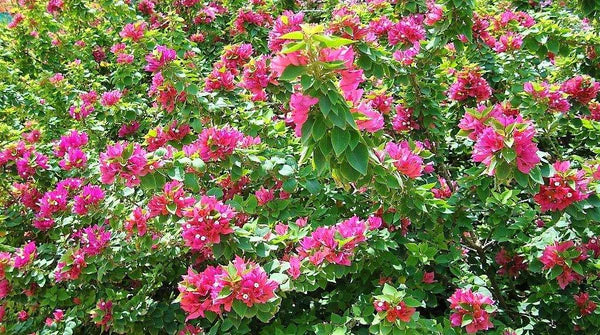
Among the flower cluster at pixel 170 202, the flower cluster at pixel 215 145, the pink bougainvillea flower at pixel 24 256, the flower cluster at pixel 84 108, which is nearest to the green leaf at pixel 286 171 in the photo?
the flower cluster at pixel 215 145

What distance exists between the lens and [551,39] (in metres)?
2.25

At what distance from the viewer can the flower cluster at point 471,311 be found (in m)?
Answer: 1.54

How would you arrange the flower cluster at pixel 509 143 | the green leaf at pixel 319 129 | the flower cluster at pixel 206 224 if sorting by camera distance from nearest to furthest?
the green leaf at pixel 319 129 → the flower cluster at pixel 509 143 → the flower cluster at pixel 206 224

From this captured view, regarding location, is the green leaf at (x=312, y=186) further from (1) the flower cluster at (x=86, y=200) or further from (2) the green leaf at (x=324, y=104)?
(1) the flower cluster at (x=86, y=200)

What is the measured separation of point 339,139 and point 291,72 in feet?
0.67

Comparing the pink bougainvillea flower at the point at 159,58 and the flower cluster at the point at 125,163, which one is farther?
the pink bougainvillea flower at the point at 159,58

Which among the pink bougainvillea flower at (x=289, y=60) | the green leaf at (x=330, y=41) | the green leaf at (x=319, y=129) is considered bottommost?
the green leaf at (x=319, y=129)

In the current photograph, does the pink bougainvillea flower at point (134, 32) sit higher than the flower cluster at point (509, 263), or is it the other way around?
the pink bougainvillea flower at point (134, 32)

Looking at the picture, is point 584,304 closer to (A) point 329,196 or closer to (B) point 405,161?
(B) point 405,161

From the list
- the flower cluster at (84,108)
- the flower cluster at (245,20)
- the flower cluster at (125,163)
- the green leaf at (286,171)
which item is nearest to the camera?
the flower cluster at (125,163)

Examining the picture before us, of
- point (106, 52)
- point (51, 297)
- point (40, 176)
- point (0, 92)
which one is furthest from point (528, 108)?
point (106, 52)

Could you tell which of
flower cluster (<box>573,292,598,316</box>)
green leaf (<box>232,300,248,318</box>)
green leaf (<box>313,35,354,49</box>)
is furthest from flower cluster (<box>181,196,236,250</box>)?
flower cluster (<box>573,292,598,316</box>)

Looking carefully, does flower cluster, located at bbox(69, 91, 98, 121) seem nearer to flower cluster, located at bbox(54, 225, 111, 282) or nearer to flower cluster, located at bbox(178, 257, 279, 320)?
flower cluster, located at bbox(54, 225, 111, 282)

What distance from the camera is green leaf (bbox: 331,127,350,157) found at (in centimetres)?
123
